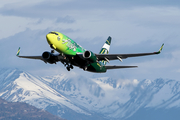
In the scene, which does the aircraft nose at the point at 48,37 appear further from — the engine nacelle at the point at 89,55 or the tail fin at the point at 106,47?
the tail fin at the point at 106,47

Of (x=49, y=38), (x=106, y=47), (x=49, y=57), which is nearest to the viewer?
(x=49, y=38)

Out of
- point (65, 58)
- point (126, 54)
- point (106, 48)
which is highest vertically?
point (106, 48)

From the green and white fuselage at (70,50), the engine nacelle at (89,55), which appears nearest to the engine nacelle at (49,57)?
the green and white fuselage at (70,50)

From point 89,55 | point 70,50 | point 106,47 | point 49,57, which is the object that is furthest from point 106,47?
point 70,50

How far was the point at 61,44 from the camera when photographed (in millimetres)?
88312

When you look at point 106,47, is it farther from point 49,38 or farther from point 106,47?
point 49,38

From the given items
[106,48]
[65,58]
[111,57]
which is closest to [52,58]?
[65,58]

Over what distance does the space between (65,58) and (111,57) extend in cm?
1070

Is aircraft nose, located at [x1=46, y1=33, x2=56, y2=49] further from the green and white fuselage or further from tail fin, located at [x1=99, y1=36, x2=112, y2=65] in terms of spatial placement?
tail fin, located at [x1=99, y1=36, x2=112, y2=65]

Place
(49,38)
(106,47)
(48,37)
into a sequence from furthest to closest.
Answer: (106,47), (48,37), (49,38)

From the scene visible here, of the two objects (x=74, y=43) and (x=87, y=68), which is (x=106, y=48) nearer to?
(x=87, y=68)

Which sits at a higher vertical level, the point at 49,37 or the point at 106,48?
the point at 106,48

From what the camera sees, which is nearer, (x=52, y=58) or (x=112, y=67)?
(x=52, y=58)

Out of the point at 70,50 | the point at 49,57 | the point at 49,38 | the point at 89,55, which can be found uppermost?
the point at 89,55
